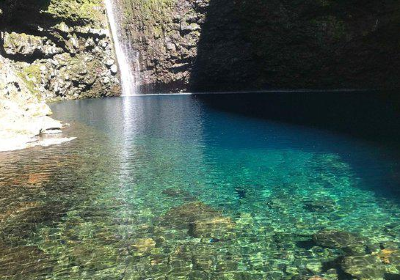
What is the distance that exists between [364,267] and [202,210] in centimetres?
656

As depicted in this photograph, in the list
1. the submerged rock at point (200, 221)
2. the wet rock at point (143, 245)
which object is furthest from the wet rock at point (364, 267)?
the wet rock at point (143, 245)

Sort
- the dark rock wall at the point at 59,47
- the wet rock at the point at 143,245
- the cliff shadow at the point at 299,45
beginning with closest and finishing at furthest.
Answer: the wet rock at the point at 143,245, the cliff shadow at the point at 299,45, the dark rock wall at the point at 59,47

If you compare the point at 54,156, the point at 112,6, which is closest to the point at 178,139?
the point at 54,156

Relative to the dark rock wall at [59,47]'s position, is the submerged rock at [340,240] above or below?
below

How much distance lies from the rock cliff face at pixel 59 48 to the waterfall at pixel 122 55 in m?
2.02

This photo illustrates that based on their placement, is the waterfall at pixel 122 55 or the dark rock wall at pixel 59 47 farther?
the waterfall at pixel 122 55

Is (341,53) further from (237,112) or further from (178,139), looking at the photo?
(178,139)

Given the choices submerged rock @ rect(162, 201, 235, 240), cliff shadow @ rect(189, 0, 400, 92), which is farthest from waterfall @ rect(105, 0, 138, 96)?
submerged rock @ rect(162, 201, 235, 240)

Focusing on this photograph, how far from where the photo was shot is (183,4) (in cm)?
6488

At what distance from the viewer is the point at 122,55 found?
71000mm

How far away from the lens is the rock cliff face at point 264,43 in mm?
56500

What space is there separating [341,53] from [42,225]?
185 feet

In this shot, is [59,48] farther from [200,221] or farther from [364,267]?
[364,267]

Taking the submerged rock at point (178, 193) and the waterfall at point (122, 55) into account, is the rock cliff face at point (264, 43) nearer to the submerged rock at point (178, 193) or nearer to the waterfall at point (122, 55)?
the waterfall at point (122, 55)
